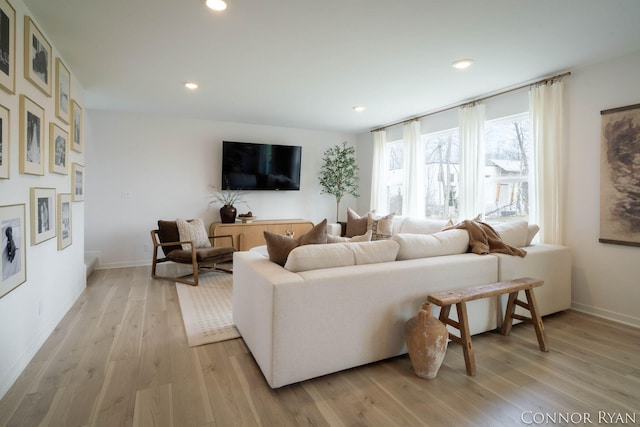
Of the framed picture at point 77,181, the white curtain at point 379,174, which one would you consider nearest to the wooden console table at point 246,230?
the white curtain at point 379,174

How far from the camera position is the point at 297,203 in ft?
21.2

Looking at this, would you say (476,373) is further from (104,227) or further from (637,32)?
(104,227)

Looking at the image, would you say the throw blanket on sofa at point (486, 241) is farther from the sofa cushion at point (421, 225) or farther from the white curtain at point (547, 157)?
the sofa cushion at point (421, 225)

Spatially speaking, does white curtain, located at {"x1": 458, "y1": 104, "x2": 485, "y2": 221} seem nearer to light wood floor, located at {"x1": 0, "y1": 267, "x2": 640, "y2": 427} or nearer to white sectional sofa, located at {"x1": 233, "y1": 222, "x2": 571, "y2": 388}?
white sectional sofa, located at {"x1": 233, "y1": 222, "x2": 571, "y2": 388}

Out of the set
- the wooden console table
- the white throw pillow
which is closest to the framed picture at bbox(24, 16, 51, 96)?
the wooden console table

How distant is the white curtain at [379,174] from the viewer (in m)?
6.10

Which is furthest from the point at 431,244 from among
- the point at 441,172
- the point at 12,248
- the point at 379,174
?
the point at 379,174

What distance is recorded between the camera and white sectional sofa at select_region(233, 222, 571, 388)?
6.29ft

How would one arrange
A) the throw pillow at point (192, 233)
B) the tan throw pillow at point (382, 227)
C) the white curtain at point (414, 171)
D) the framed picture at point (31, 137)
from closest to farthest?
the framed picture at point (31, 137) → the throw pillow at point (192, 233) → the tan throw pillow at point (382, 227) → the white curtain at point (414, 171)

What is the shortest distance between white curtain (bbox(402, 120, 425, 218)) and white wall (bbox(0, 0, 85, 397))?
4506 millimetres

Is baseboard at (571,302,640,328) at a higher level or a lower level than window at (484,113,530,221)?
lower

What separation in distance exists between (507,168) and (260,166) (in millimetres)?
3919

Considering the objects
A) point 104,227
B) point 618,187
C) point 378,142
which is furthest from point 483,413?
point 104,227

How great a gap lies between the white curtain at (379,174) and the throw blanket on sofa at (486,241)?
3.13 metres
